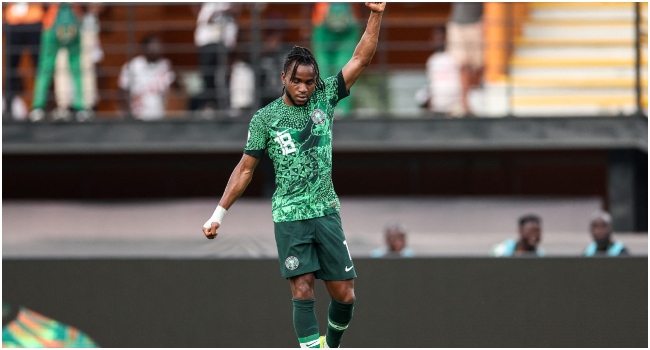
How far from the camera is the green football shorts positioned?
611cm

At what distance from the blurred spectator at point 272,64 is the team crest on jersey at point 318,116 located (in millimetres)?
5379

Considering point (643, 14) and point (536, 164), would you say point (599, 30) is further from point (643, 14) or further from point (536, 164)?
point (536, 164)

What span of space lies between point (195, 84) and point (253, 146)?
302 inches

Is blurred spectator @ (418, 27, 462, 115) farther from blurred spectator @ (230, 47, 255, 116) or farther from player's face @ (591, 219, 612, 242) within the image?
player's face @ (591, 219, 612, 242)

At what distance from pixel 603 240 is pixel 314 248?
12.7ft

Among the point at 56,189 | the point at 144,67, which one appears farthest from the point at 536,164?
the point at 56,189

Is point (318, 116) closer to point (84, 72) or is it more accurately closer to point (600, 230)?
point (600, 230)

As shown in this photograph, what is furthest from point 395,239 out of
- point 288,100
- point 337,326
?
point 288,100

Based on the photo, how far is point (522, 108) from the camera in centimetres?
1230

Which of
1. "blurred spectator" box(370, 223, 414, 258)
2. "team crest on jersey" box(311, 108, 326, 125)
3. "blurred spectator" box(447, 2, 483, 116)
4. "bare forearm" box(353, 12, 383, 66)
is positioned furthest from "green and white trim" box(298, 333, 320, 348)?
"blurred spectator" box(447, 2, 483, 116)

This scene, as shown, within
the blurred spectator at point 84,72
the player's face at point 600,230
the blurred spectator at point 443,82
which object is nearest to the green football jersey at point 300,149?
the player's face at point 600,230

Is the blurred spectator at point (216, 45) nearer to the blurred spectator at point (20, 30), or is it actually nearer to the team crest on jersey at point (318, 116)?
the blurred spectator at point (20, 30)

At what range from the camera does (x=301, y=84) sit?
592 cm

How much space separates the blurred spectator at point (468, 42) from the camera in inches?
459
